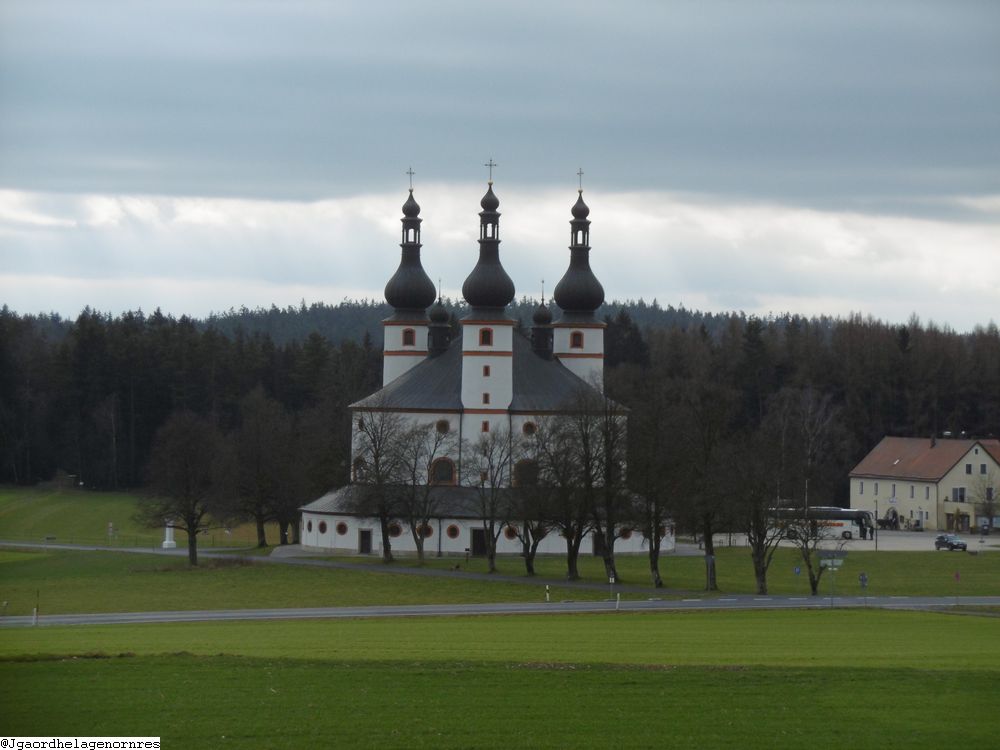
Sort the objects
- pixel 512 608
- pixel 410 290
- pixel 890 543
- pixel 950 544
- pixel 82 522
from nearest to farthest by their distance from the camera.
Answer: pixel 512 608 < pixel 950 544 < pixel 410 290 < pixel 890 543 < pixel 82 522

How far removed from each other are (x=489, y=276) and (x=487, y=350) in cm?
358

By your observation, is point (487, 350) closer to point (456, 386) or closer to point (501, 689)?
point (456, 386)

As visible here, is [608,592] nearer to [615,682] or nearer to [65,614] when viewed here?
[65,614]

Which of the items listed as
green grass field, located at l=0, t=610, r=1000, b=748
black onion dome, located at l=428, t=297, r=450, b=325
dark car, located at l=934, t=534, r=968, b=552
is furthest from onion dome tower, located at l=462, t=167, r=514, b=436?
green grass field, located at l=0, t=610, r=1000, b=748

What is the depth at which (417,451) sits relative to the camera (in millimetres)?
78375

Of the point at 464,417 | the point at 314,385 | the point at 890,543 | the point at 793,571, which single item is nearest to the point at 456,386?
the point at 464,417

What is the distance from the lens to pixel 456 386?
276 ft

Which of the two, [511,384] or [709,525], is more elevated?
[511,384]

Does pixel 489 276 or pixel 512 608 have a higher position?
pixel 489 276

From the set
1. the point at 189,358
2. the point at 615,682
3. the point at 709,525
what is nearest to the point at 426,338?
the point at 709,525

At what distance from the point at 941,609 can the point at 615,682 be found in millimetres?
24715

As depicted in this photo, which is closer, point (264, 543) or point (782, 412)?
point (264, 543)

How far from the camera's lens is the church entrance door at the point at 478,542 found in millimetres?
79000

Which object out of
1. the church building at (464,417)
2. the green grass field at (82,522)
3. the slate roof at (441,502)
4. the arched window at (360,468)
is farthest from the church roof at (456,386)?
the green grass field at (82,522)
